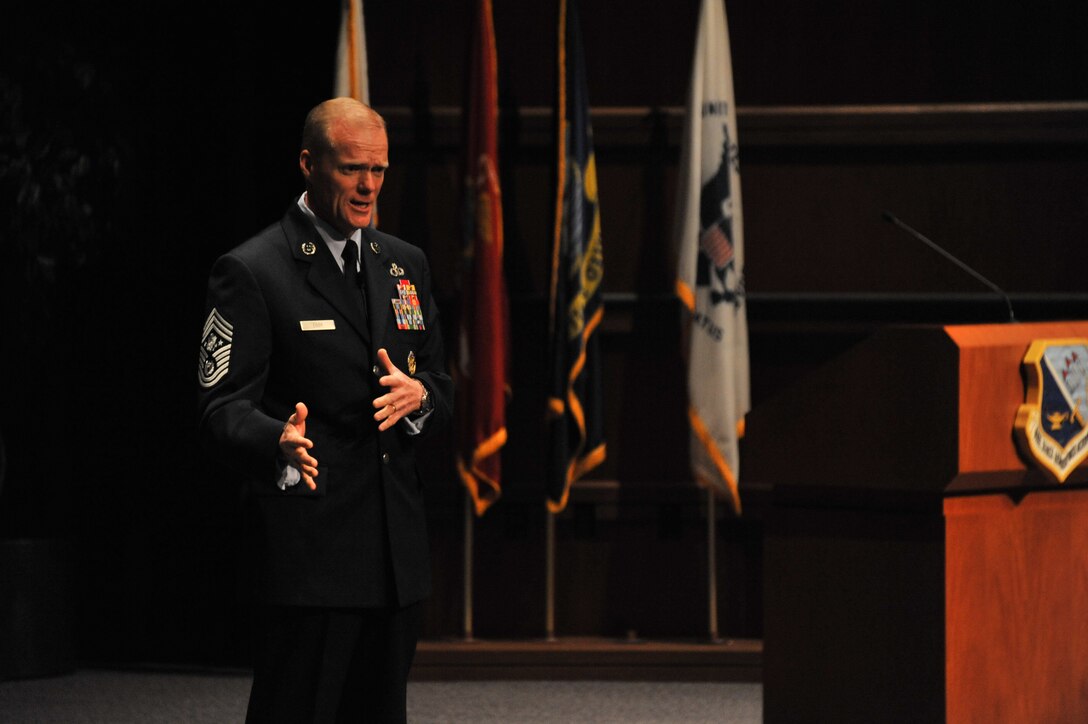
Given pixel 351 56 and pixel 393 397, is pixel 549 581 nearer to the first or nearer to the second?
pixel 351 56

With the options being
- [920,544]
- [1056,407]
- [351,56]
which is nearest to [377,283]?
[920,544]

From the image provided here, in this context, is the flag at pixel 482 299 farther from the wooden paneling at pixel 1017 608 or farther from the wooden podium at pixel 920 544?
the wooden paneling at pixel 1017 608

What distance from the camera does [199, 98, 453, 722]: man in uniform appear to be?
7.80ft

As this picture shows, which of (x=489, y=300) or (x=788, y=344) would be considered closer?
(x=489, y=300)

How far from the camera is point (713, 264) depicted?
5.73 meters

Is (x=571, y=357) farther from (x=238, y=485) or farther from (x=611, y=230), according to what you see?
(x=238, y=485)

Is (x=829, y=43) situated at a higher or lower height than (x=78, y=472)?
higher

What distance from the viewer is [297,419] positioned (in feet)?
7.54

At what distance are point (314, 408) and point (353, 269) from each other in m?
0.25

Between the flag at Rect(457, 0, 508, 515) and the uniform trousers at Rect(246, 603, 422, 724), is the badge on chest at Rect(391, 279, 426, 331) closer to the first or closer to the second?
the uniform trousers at Rect(246, 603, 422, 724)

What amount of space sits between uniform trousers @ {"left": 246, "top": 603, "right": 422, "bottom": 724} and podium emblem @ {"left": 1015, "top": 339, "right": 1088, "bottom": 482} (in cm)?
130

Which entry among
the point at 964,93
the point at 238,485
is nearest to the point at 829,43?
the point at 964,93

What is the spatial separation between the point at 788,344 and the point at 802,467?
3009mm

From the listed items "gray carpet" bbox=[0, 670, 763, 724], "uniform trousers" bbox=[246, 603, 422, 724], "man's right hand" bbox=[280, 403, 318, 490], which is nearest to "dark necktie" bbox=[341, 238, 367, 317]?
"man's right hand" bbox=[280, 403, 318, 490]
